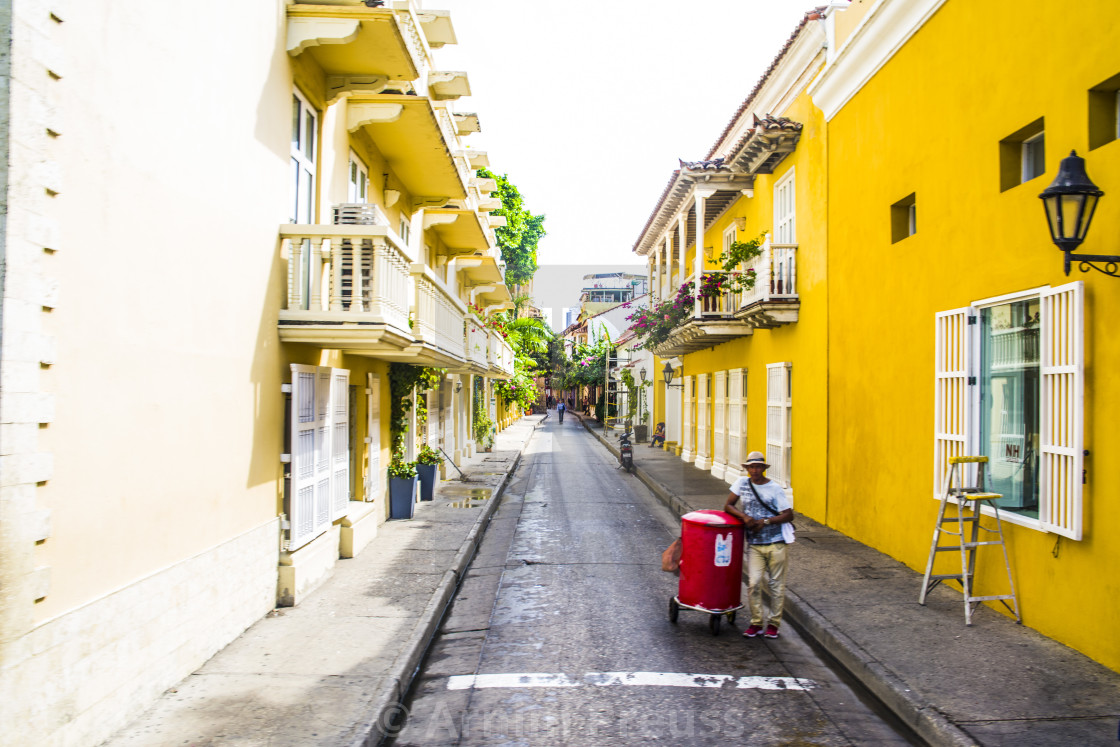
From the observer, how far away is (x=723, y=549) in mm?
7199

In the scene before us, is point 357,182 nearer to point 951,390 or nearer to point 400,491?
point 400,491

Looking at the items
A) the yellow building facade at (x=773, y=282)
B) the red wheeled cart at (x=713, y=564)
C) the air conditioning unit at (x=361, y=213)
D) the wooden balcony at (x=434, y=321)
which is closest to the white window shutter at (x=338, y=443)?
the wooden balcony at (x=434, y=321)

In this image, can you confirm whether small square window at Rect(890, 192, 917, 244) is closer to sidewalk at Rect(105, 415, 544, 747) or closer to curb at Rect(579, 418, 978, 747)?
curb at Rect(579, 418, 978, 747)

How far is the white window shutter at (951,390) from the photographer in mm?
7957

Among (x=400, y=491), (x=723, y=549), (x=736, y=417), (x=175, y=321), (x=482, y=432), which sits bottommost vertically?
(x=400, y=491)

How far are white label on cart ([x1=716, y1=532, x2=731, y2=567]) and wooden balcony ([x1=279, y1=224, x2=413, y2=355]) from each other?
3823mm

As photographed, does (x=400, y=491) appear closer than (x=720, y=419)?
Yes

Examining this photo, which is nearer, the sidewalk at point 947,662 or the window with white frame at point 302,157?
the sidewalk at point 947,662

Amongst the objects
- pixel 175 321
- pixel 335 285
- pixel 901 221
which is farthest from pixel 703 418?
pixel 175 321

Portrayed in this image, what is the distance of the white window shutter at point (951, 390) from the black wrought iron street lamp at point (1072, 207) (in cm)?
216

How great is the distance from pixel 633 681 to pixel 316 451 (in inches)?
175

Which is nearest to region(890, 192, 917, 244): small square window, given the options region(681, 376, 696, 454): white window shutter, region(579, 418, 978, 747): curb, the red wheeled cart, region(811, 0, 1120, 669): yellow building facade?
region(811, 0, 1120, 669): yellow building facade

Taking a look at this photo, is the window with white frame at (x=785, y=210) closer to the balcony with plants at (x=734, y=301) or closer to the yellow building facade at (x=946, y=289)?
the yellow building facade at (x=946, y=289)

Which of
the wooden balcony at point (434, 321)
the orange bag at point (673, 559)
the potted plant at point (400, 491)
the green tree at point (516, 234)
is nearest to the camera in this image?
the orange bag at point (673, 559)
